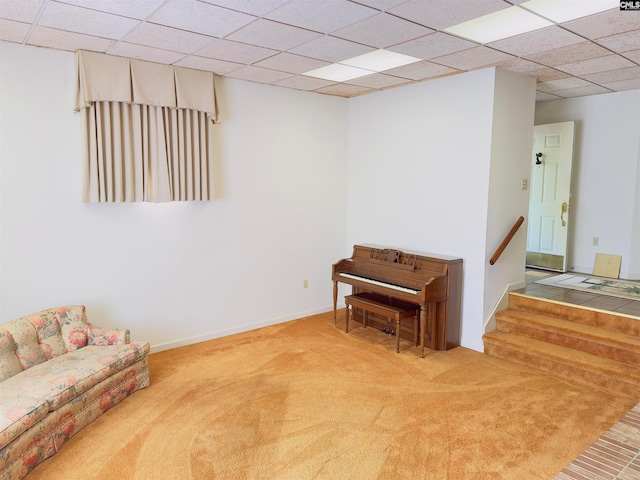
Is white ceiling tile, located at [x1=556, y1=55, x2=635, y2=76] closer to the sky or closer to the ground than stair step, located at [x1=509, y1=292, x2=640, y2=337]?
closer to the sky

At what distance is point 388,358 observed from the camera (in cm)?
412

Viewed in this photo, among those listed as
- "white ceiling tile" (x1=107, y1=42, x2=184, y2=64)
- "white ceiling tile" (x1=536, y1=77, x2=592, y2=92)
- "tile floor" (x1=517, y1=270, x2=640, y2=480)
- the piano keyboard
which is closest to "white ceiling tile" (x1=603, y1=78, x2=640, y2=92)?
"white ceiling tile" (x1=536, y1=77, x2=592, y2=92)

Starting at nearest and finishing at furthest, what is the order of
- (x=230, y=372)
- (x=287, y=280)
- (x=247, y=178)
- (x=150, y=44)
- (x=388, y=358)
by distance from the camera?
(x=150, y=44)
(x=230, y=372)
(x=388, y=358)
(x=247, y=178)
(x=287, y=280)

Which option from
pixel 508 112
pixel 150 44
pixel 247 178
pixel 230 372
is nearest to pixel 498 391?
pixel 230 372

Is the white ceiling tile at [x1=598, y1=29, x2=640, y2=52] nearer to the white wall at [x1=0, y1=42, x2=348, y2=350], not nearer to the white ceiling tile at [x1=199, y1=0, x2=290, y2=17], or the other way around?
the white ceiling tile at [x1=199, y1=0, x2=290, y2=17]

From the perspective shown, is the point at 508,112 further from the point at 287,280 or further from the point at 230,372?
the point at 230,372

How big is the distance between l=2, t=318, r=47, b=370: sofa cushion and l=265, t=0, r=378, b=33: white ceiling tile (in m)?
2.67

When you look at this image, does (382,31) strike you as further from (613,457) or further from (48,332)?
(48,332)

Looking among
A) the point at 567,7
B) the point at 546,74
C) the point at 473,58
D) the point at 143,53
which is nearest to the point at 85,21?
the point at 143,53

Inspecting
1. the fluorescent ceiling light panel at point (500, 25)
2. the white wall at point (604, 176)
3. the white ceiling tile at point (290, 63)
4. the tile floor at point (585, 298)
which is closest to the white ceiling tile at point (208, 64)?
the white ceiling tile at point (290, 63)

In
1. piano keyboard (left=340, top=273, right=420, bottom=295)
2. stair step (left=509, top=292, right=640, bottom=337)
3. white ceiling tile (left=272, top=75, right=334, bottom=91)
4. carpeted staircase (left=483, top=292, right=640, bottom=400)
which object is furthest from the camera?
white ceiling tile (left=272, top=75, right=334, bottom=91)

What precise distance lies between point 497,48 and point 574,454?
2841 mm

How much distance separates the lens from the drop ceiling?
268 cm

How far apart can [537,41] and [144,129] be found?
126 inches
